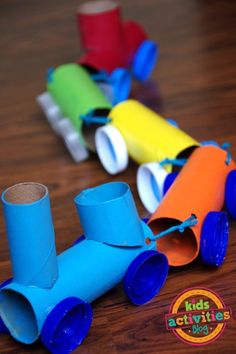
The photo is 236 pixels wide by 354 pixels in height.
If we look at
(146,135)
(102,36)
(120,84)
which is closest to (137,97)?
(120,84)

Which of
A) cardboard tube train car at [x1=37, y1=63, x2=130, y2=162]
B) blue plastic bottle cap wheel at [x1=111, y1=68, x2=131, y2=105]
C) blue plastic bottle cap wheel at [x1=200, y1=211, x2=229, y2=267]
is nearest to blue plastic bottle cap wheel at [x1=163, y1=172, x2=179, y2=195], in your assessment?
blue plastic bottle cap wheel at [x1=200, y1=211, x2=229, y2=267]

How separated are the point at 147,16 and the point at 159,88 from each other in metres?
0.78

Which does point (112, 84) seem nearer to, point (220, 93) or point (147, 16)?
A: point (220, 93)

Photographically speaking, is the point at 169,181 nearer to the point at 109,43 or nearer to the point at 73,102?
the point at 73,102

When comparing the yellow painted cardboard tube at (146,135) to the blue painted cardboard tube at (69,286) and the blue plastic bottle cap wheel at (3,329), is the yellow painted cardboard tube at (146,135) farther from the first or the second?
the blue plastic bottle cap wheel at (3,329)

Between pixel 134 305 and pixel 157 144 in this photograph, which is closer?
pixel 134 305

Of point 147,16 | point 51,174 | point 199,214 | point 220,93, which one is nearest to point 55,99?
point 51,174

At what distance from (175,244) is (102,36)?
3.01 ft

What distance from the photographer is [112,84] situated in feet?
5.82

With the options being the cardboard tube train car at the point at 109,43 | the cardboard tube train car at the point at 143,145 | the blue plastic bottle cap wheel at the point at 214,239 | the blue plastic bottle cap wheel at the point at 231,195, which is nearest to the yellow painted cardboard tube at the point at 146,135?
the cardboard tube train car at the point at 143,145

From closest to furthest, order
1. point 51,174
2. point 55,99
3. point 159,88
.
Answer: point 51,174, point 55,99, point 159,88

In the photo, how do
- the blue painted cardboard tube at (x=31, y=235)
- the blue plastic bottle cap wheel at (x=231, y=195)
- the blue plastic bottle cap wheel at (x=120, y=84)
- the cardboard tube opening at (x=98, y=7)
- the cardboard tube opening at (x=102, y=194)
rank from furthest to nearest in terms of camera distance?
1. the cardboard tube opening at (x=98, y=7)
2. the blue plastic bottle cap wheel at (x=120, y=84)
3. the blue plastic bottle cap wheel at (x=231, y=195)
4. the cardboard tube opening at (x=102, y=194)
5. the blue painted cardboard tube at (x=31, y=235)

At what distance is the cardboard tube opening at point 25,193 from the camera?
0.93m

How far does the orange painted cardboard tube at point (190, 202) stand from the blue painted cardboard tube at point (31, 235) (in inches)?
9.2
